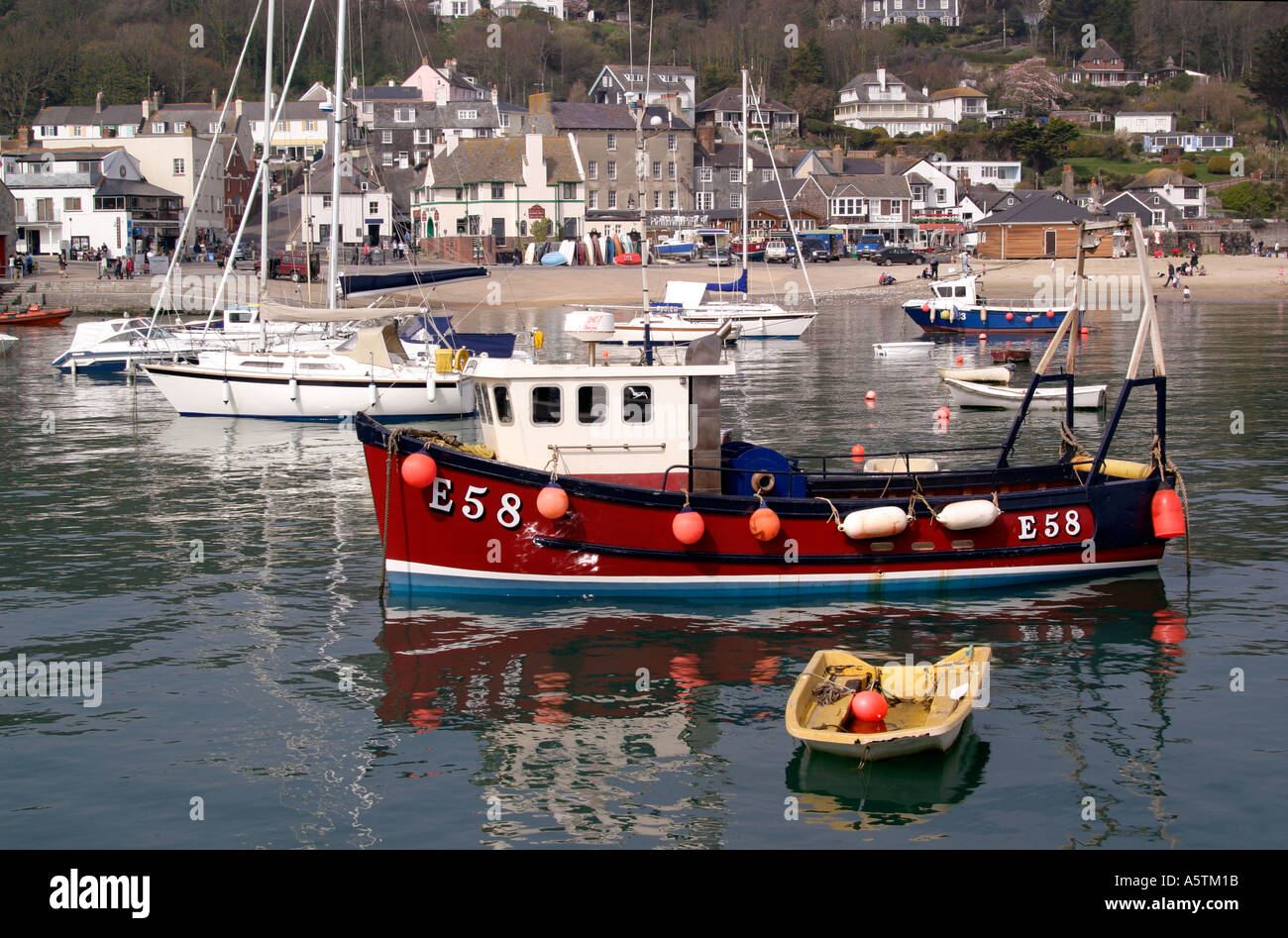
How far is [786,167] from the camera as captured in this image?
11975 cm

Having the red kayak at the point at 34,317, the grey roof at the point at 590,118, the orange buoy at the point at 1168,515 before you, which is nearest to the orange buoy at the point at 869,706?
the orange buoy at the point at 1168,515

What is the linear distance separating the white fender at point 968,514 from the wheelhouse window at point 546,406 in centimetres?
548

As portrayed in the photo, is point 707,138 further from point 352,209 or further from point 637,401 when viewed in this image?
point 637,401

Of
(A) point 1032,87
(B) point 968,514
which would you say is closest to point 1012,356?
(B) point 968,514

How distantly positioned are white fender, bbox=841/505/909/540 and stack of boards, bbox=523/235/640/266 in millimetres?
76339

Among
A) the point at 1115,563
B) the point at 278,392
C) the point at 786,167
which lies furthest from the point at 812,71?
the point at 1115,563

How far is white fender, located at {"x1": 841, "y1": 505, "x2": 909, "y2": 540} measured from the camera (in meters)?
17.8

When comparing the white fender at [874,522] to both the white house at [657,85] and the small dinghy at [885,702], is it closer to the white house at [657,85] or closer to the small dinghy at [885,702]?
the small dinghy at [885,702]

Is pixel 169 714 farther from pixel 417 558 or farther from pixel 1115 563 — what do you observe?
pixel 1115 563

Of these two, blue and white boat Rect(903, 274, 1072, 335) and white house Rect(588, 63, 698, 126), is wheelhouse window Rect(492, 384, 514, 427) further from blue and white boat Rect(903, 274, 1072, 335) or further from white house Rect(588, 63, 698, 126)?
white house Rect(588, 63, 698, 126)

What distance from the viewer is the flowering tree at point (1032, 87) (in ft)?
529
